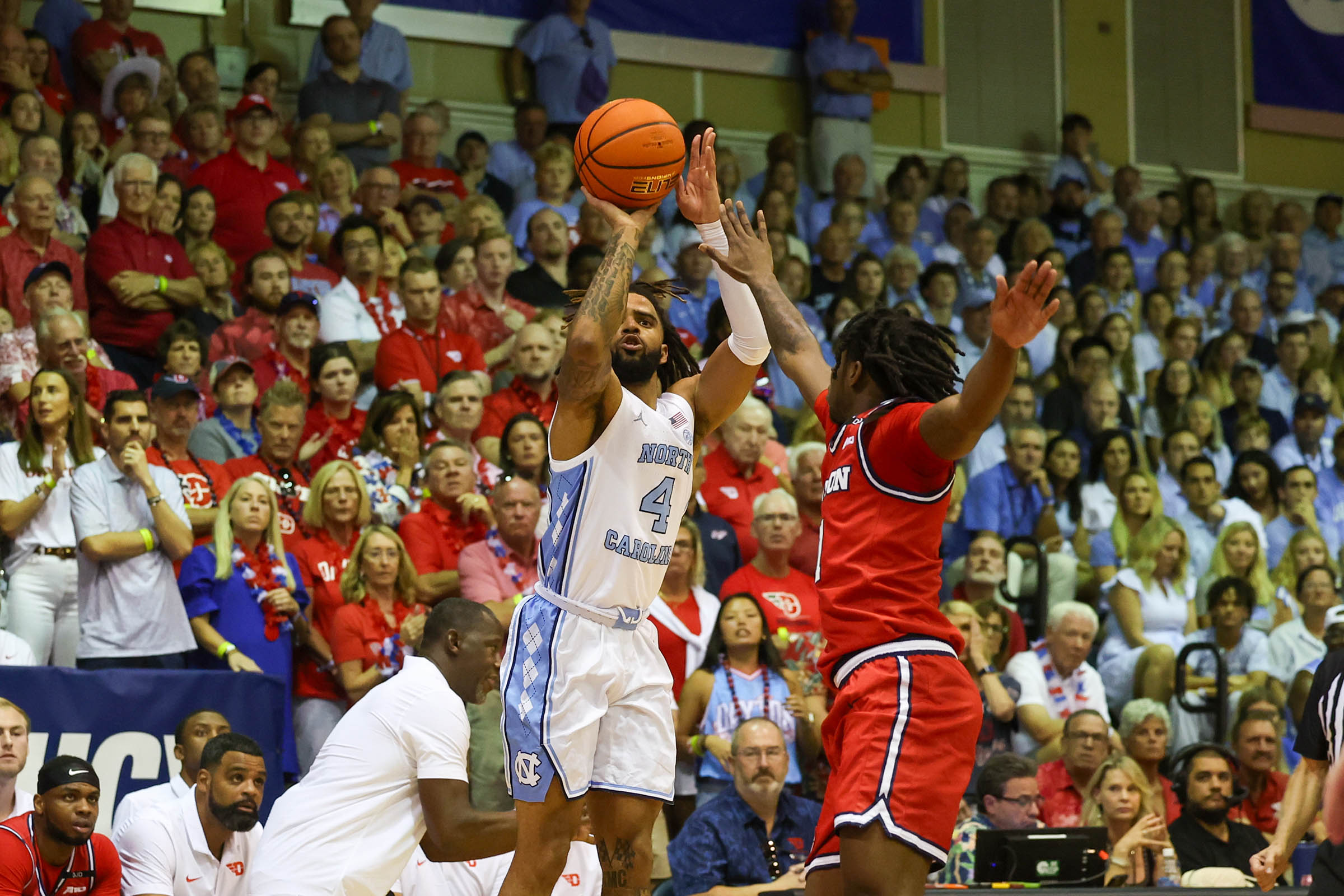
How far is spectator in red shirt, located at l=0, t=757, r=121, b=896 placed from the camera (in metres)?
6.15

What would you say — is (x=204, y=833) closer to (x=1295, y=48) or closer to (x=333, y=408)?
(x=333, y=408)

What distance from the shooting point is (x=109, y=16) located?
37.4ft

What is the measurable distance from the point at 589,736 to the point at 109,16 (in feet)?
27.8

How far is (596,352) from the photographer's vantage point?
4672 mm

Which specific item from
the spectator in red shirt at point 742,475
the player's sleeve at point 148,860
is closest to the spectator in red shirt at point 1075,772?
the spectator in red shirt at point 742,475

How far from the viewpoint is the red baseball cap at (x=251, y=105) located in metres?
11.1

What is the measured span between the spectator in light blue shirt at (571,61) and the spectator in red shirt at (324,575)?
5706 mm

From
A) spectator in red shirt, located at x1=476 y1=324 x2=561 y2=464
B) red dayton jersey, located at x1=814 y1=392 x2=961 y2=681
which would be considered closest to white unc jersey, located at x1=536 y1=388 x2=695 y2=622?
red dayton jersey, located at x1=814 y1=392 x2=961 y2=681

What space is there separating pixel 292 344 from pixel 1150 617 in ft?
18.7

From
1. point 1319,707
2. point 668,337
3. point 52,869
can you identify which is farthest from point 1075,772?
point 52,869

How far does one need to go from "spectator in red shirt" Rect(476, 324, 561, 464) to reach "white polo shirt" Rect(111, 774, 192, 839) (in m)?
3.23

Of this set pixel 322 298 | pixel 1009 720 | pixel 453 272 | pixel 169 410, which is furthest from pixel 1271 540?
pixel 169 410

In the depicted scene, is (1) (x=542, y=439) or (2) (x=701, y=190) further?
(1) (x=542, y=439)

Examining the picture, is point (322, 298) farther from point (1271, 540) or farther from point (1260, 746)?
point (1271, 540)
